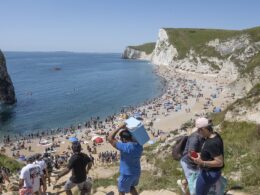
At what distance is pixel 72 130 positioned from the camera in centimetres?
5619

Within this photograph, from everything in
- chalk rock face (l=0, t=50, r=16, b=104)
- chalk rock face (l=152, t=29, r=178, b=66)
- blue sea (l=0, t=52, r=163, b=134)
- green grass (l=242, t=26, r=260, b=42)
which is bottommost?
blue sea (l=0, t=52, r=163, b=134)

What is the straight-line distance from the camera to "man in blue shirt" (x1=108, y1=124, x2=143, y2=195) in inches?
309

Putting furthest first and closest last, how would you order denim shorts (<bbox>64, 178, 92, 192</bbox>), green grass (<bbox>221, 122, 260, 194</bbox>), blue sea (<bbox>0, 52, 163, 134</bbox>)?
blue sea (<bbox>0, 52, 163, 134</bbox>) < green grass (<bbox>221, 122, 260, 194</bbox>) < denim shorts (<bbox>64, 178, 92, 192</bbox>)

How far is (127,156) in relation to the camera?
26.3 ft

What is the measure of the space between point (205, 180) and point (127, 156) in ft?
5.99

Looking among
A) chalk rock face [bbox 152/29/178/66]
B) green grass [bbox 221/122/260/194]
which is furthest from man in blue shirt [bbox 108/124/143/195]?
chalk rock face [bbox 152/29/178/66]

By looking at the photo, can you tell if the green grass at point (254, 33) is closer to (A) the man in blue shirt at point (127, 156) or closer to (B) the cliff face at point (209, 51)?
(B) the cliff face at point (209, 51)

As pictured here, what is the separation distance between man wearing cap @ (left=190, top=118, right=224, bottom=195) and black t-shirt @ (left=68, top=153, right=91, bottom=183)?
291 cm

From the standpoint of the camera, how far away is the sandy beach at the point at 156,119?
46.2m

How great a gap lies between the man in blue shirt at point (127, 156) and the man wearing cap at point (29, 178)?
2365 mm

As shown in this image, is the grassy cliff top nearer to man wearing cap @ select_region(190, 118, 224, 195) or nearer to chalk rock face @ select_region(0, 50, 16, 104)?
chalk rock face @ select_region(0, 50, 16, 104)

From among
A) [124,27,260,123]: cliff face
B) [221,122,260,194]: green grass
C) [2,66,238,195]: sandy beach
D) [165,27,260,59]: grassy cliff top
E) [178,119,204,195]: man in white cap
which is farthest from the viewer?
[165,27,260,59]: grassy cliff top

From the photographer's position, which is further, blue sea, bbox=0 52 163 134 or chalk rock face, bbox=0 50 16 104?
chalk rock face, bbox=0 50 16 104

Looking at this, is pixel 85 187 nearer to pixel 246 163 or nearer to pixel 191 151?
pixel 191 151
